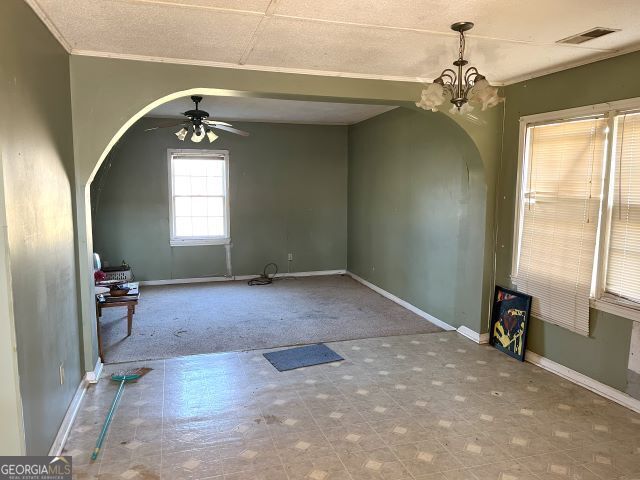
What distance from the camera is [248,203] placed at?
23.9 feet

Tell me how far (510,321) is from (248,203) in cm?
454

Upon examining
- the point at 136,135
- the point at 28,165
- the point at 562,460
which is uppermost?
the point at 136,135

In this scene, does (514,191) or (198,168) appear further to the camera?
(198,168)

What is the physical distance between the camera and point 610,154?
3131mm

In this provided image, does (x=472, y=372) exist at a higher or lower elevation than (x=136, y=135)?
lower

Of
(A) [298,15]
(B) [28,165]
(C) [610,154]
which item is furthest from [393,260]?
(B) [28,165]

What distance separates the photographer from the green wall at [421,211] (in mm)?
4363

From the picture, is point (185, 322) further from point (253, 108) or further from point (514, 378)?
point (514, 378)

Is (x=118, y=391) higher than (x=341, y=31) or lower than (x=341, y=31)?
lower

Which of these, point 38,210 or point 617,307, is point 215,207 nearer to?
point 38,210

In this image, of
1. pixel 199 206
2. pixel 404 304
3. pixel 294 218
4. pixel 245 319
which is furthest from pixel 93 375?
pixel 294 218

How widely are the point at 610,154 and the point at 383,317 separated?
2.91m

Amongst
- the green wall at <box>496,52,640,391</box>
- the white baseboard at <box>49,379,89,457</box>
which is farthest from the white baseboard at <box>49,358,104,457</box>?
the green wall at <box>496,52,640,391</box>

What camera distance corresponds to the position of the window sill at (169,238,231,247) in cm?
698
